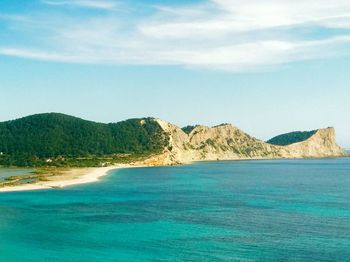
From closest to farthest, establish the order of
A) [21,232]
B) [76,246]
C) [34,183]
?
[76,246], [21,232], [34,183]

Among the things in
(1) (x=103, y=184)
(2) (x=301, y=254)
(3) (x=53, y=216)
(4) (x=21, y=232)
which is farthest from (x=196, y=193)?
(2) (x=301, y=254)

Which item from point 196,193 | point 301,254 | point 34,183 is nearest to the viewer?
point 301,254

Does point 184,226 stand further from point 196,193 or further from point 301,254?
point 196,193

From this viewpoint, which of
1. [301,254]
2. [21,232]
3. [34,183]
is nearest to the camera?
[301,254]

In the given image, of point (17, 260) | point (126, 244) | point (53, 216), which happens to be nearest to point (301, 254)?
point (126, 244)

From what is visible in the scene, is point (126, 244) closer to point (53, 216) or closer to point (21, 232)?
point (21, 232)

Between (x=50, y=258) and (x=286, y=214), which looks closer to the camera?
(x=50, y=258)
